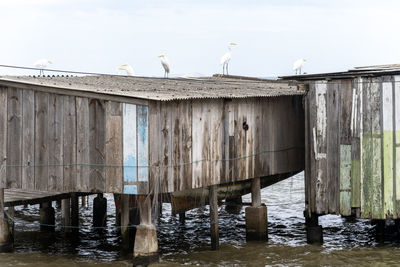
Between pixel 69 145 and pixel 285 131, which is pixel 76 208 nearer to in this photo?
pixel 69 145

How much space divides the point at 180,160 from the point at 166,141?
0.66 meters

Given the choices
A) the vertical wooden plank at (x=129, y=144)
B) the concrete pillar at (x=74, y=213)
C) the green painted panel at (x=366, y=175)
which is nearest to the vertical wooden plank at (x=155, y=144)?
the vertical wooden plank at (x=129, y=144)

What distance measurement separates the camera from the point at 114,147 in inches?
606

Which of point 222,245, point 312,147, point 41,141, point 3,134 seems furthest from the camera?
point 222,245

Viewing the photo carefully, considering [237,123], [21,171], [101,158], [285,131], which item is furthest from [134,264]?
[285,131]

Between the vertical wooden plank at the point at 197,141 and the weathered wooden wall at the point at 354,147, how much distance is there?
3.25 m

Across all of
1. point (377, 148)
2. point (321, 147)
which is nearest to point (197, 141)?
point (321, 147)

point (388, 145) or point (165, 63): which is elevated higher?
point (165, 63)

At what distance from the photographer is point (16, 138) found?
16.8m

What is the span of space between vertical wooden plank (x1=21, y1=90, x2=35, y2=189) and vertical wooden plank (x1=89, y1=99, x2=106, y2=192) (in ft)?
5.77

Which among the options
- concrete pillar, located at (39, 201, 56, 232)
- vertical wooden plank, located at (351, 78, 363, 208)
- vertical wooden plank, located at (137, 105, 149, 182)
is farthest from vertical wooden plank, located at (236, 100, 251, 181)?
concrete pillar, located at (39, 201, 56, 232)

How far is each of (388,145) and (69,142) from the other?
7826 mm

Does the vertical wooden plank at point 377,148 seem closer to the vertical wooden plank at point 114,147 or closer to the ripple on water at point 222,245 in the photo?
the ripple on water at point 222,245

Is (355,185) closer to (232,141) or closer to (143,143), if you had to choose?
(232,141)
